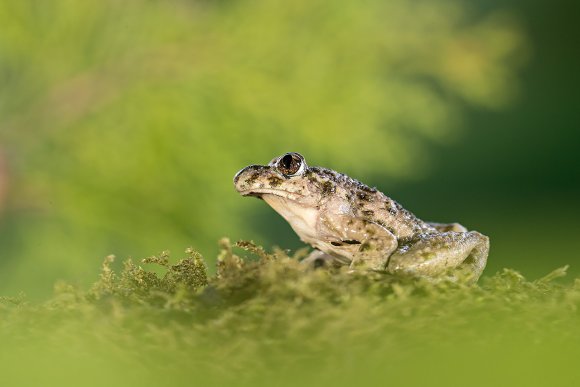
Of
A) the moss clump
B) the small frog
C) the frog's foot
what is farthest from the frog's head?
the moss clump

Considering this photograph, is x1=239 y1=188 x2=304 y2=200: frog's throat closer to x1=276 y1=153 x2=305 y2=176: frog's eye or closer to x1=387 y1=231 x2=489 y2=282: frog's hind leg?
x1=276 y1=153 x2=305 y2=176: frog's eye

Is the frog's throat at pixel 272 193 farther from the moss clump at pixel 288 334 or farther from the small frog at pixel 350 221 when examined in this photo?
the moss clump at pixel 288 334

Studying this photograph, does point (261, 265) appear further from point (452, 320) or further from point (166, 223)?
point (166, 223)

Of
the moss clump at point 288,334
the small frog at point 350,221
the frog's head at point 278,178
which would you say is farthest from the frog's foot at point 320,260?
the moss clump at point 288,334

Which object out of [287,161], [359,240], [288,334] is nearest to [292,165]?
[287,161]

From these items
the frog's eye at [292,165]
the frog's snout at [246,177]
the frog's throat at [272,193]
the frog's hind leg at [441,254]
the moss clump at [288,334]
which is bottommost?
the moss clump at [288,334]

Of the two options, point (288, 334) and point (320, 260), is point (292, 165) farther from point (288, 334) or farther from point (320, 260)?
point (288, 334)
